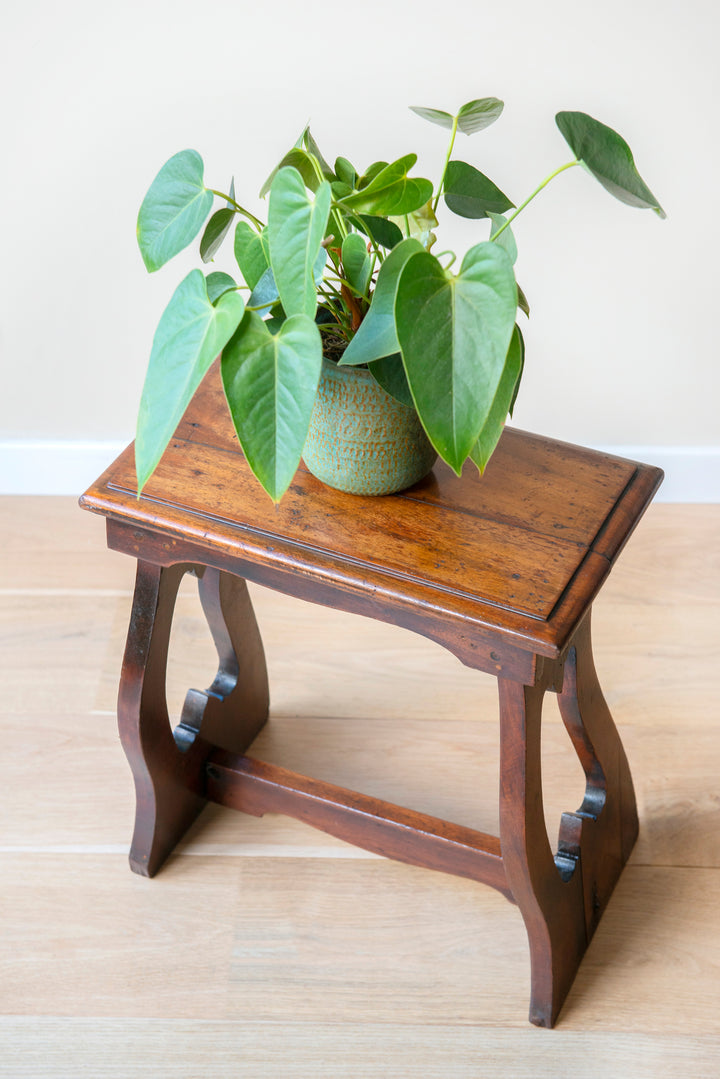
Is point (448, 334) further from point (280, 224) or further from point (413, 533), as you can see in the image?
point (413, 533)

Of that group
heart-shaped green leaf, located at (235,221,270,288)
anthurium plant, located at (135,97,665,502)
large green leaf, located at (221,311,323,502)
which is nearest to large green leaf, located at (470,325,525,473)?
anthurium plant, located at (135,97,665,502)

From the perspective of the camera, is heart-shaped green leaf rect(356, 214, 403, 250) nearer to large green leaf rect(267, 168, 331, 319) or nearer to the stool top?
large green leaf rect(267, 168, 331, 319)

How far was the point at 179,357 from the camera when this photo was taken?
0.84 meters

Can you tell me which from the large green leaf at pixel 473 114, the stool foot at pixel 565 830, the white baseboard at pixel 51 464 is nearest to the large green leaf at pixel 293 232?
the large green leaf at pixel 473 114

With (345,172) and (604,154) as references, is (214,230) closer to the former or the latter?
(345,172)

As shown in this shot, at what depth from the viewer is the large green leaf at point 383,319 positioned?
32.1 inches

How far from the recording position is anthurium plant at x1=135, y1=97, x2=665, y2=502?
2.48 ft

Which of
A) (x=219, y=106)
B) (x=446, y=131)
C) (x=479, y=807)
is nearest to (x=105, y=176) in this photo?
(x=219, y=106)

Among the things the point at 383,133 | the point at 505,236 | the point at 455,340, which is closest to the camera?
the point at 455,340

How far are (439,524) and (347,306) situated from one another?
8.2 inches

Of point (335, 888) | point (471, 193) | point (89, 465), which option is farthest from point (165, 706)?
point (89, 465)

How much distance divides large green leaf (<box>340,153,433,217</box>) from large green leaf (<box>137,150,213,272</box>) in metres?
0.13

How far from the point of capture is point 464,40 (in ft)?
4.92

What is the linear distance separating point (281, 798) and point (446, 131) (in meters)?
0.95
